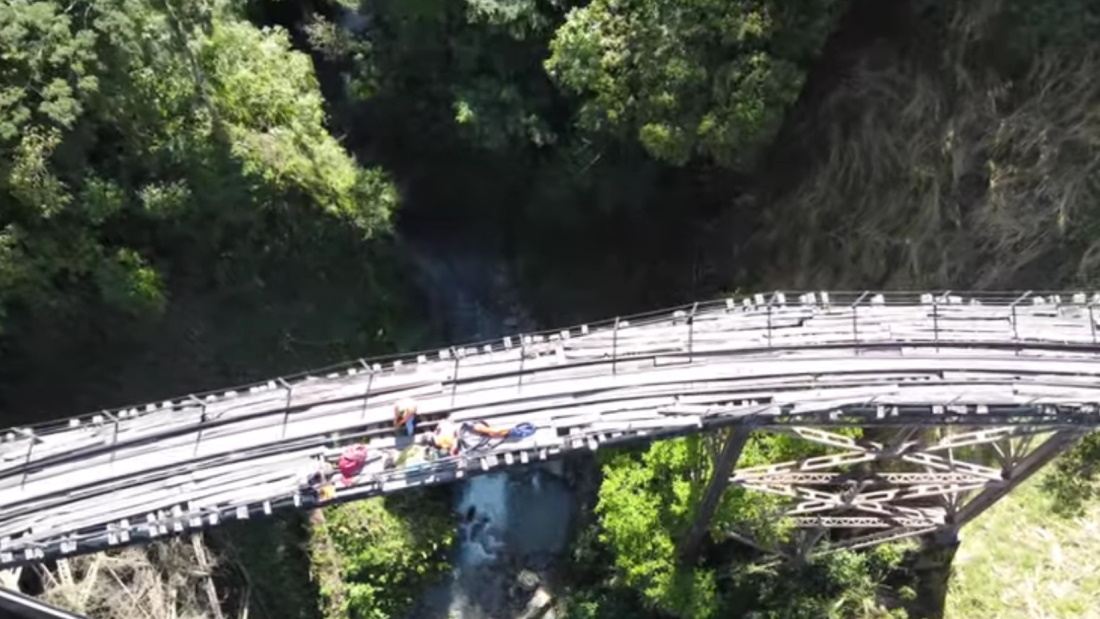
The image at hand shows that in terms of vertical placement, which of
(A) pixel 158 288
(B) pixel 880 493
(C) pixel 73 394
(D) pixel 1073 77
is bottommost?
(B) pixel 880 493

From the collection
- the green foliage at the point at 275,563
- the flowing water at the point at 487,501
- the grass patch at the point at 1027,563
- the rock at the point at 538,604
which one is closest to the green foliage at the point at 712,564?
the grass patch at the point at 1027,563

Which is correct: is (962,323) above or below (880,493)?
above

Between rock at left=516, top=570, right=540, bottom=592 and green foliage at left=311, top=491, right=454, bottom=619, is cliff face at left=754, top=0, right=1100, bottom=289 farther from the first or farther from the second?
green foliage at left=311, top=491, right=454, bottom=619

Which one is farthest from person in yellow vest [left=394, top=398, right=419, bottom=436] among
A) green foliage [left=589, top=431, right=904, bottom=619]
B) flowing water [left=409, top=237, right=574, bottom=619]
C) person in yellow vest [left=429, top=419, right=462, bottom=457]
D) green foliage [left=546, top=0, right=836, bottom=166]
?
flowing water [left=409, top=237, right=574, bottom=619]

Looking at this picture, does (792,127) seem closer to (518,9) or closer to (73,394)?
(518,9)

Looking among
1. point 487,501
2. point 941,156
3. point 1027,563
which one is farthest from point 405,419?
point 1027,563

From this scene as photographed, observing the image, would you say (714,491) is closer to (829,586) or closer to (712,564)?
(712,564)

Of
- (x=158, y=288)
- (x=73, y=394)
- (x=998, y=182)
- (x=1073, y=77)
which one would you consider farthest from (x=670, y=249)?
(x=73, y=394)

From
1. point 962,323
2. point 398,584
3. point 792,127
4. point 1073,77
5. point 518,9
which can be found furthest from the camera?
point 398,584
